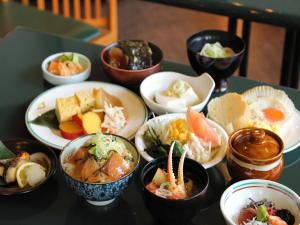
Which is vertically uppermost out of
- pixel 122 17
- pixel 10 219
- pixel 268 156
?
pixel 268 156

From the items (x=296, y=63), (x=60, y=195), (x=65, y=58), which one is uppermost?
(x=65, y=58)

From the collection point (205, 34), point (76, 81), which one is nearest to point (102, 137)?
point (76, 81)

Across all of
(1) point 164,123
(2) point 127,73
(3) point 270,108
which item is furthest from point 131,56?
(3) point 270,108

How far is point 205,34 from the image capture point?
1589mm

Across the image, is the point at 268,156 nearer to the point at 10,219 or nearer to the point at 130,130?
the point at 130,130

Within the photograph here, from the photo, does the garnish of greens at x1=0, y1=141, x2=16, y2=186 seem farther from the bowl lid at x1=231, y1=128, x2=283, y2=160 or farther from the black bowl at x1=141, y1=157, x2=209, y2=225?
the bowl lid at x1=231, y1=128, x2=283, y2=160

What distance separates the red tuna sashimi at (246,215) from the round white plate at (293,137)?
26 centimetres

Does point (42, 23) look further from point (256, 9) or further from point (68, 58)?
point (256, 9)

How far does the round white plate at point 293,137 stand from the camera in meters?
1.25

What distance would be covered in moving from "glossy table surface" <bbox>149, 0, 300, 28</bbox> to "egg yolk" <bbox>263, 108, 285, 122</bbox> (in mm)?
503

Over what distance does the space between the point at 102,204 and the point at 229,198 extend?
0.28m

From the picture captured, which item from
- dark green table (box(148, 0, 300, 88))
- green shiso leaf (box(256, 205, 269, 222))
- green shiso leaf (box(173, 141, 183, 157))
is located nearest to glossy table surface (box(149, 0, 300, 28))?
dark green table (box(148, 0, 300, 88))

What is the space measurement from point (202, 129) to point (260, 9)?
0.77 m

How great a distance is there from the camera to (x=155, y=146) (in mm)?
1212
